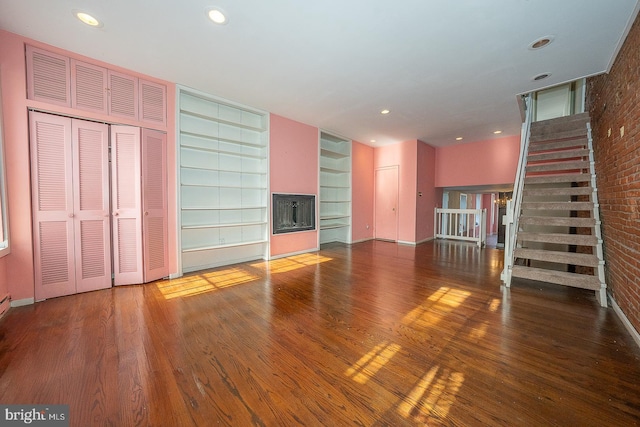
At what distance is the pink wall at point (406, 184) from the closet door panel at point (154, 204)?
5.47m

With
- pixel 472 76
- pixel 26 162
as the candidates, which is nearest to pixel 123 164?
pixel 26 162

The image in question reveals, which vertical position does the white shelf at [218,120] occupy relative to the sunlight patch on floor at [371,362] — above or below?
above

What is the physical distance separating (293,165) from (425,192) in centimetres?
400

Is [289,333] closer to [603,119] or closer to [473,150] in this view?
[603,119]

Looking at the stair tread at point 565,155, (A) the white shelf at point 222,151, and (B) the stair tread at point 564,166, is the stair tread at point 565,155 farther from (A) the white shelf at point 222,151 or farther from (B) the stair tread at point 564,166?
(A) the white shelf at point 222,151

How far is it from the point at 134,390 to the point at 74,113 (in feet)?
10.2

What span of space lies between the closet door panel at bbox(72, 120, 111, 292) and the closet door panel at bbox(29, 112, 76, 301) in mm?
61

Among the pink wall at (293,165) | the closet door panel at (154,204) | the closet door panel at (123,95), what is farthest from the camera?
the pink wall at (293,165)

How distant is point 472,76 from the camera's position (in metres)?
3.14

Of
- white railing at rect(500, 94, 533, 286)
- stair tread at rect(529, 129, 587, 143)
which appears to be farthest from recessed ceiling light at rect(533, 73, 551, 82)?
stair tread at rect(529, 129, 587, 143)

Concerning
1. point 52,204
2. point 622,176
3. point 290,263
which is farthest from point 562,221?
point 52,204

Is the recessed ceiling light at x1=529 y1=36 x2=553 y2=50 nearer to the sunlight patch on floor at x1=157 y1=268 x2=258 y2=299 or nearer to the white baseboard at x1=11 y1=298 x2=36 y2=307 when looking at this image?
the sunlight patch on floor at x1=157 y1=268 x2=258 y2=299

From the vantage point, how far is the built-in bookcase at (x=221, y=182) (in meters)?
3.85

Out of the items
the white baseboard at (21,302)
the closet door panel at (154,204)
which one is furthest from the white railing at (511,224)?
the white baseboard at (21,302)
